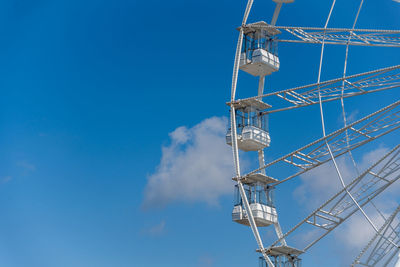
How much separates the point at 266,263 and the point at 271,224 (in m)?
2.79

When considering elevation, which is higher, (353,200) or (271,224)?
(271,224)

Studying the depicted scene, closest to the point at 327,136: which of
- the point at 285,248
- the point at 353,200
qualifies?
the point at 353,200

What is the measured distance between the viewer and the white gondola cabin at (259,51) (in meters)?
41.1

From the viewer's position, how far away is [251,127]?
39.8 metres

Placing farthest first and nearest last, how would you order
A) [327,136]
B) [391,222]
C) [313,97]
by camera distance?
1. [313,97]
2. [327,136]
3. [391,222]

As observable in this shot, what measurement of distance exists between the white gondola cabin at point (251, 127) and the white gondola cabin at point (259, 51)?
6.69 ft

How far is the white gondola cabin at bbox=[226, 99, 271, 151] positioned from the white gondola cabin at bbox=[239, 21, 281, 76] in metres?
2.04

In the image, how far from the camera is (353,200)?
31.8 meters

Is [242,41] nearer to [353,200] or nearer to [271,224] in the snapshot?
[271,224]

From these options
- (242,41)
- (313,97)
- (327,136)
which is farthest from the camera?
(242,41)

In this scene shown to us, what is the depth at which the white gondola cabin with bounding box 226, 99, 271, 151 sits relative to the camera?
131ft

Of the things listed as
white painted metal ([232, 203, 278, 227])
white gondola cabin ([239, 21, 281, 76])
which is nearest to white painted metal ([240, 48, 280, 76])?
white gondola cabin ([239, 21, 281, 76])

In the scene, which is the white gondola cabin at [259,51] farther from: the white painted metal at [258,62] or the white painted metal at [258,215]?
the white painted metal at [258,215]

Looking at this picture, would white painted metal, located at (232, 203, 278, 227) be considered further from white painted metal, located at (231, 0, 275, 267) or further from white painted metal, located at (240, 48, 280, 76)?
white painted metal, located at (240, 48, 280, 76)
